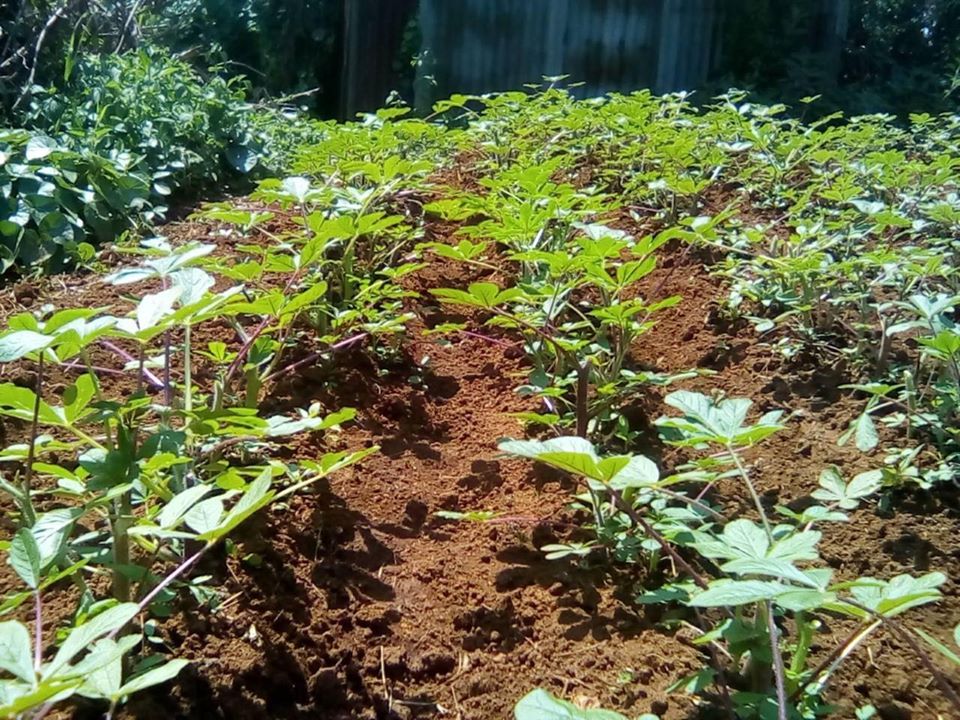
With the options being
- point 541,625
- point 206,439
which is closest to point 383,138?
point 206,439

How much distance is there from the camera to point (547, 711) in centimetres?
91

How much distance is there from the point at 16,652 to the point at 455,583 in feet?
2.80

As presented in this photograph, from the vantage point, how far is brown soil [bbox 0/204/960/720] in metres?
1.33

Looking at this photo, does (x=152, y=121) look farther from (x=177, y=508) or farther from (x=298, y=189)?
(x=177, y=508)

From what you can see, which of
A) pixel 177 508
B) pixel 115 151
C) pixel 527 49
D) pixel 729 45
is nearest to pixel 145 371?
pixel 177 508

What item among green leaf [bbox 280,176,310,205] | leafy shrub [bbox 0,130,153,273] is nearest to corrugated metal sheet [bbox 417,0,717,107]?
leafy shrub [bbox 0,130,153,273]

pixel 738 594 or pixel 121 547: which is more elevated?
pixel 738 594

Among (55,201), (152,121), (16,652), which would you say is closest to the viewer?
(16,652)

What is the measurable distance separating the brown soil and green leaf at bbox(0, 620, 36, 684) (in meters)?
0.28

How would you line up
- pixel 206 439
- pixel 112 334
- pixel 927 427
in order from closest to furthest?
pixel 112 334 < pixel 206 439 < pixel 927 427

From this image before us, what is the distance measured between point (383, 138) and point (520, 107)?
4.74ft

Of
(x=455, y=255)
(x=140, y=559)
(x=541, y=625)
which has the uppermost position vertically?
(x=455, y=255)

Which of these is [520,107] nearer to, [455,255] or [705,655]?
[455,255]

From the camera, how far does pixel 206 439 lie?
4.96 feet
